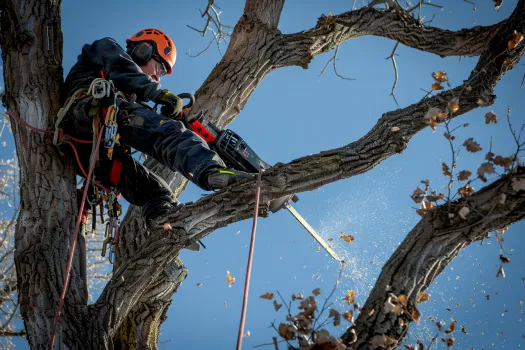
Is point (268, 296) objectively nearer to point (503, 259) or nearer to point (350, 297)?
point (350, 297)

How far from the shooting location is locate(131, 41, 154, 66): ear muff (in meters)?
4.57

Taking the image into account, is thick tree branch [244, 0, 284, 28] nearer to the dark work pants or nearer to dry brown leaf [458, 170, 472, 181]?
the dark work pants

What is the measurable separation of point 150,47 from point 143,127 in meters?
1.15

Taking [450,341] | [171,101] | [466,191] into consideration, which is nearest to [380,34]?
[171,101]

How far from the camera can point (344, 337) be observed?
2.38 meters

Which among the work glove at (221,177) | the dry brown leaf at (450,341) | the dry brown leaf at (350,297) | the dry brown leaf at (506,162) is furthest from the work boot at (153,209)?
the dry brown leaf at (506,162)

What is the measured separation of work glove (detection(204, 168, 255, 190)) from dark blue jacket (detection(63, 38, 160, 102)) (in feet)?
2.72

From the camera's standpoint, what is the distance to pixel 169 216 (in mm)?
3373

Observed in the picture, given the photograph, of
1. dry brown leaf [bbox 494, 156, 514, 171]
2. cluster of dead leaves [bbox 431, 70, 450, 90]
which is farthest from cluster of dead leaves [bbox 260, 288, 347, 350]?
cluster of dead leaves [bbox 431, 70, 450, 90]

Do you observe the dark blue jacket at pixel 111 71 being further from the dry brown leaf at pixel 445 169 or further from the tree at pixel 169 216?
the dry brown leaf at pixel 445 169

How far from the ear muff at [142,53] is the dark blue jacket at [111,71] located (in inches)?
14.8

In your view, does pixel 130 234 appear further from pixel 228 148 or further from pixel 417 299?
pixel 417 299

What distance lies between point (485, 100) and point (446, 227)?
4.42 feet

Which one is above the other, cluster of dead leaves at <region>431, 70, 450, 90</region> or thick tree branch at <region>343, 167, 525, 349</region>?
cluster of dead leaves at <region>431, 70, 450, 90</region>
